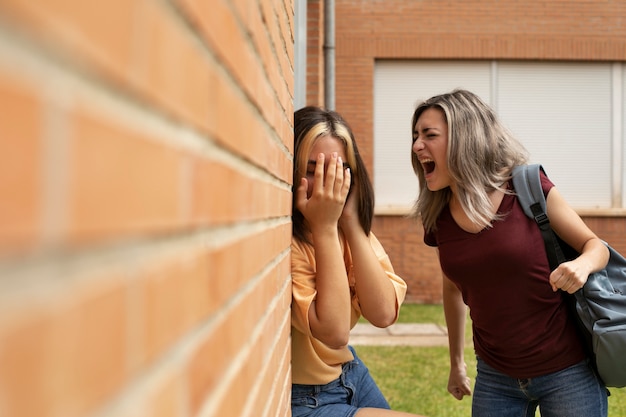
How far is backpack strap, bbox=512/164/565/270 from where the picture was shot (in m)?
2.41

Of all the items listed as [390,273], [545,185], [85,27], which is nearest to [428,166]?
[545,185]

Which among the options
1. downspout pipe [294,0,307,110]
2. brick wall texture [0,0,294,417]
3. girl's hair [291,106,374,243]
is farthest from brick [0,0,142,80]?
downspout pipe [294,0,307,110]

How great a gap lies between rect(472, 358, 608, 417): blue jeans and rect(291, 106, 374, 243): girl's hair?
878mm

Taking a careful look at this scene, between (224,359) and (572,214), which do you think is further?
(572,214)

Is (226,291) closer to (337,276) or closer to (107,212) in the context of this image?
(107,212)

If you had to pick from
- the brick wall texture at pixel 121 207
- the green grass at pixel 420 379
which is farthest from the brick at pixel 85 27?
the green grass at pixel 420 379

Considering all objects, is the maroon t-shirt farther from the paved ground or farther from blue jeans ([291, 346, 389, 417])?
the paved ground

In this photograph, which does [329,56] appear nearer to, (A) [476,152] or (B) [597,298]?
(A) [476,152]

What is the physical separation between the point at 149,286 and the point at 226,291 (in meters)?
0.36

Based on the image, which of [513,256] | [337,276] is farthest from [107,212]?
[513,256]

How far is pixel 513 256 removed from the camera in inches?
93.7

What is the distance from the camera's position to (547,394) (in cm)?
247

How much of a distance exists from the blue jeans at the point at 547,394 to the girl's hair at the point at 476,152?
24.6 inches

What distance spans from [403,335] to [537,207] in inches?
200
